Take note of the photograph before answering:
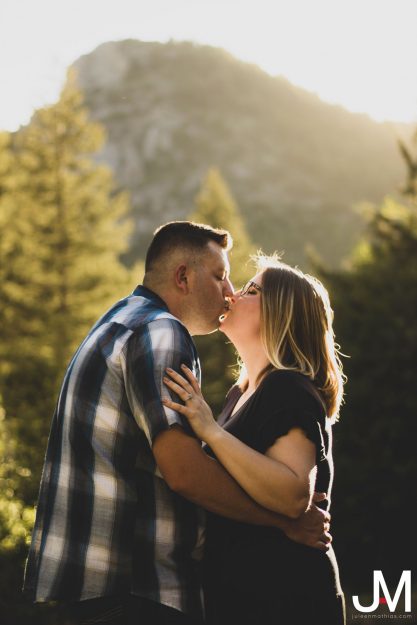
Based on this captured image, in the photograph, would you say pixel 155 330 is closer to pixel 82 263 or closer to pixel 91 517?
pixel 91 517

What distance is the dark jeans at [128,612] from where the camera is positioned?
100 inches

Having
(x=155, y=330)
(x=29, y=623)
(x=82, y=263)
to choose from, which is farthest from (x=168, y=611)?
(x=82, y=263)

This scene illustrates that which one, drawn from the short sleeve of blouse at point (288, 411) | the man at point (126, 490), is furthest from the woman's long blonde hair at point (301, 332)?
the man at point (126, 490)

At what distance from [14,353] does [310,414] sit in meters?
18.3

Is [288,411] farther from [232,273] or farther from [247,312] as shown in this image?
[232,273]

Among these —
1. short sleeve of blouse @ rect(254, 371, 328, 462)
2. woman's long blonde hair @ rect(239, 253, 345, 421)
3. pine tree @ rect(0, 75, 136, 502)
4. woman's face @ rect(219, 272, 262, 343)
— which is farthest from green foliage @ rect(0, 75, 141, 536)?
short sleeve of blouse @ rect(254, 371, 328, 462)

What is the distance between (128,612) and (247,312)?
1.47 m

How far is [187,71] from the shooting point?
470ft

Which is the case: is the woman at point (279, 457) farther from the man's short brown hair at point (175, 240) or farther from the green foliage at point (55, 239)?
the green foliage at point (55, 239)

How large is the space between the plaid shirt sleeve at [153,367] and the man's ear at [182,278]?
42cm

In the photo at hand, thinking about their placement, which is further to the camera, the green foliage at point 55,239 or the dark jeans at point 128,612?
the green foliage at point 55,239

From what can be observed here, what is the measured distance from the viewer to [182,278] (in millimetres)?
3051

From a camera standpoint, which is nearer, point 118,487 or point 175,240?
point 118,487

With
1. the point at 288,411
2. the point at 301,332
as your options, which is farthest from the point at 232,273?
the point at 288,411
